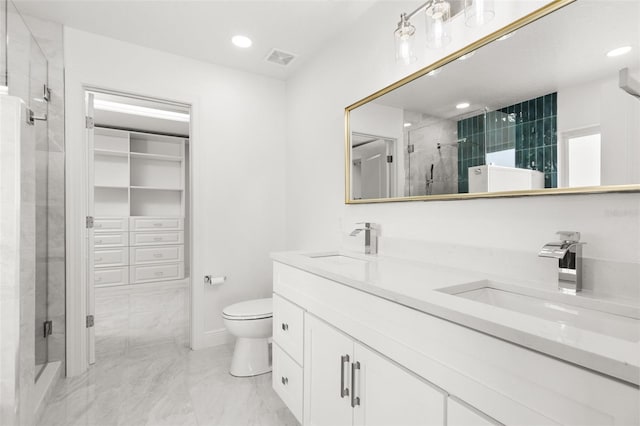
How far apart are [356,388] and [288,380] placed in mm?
632

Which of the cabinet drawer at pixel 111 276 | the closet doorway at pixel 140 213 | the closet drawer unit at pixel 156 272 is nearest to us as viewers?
the closet doorway at pixel 140 213

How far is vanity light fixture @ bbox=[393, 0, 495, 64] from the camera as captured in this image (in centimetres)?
127

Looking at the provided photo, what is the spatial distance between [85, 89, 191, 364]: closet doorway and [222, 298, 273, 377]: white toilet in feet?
4.21

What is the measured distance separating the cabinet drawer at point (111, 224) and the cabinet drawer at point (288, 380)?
383 centimetres

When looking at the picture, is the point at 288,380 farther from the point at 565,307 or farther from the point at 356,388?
the point at 565,307

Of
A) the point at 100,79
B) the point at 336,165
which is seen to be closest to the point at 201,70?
the point at 100,79

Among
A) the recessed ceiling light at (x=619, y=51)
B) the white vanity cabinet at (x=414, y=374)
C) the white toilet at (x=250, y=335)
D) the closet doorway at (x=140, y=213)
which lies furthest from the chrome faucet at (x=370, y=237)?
the closet doorway at (x=140, y=213)

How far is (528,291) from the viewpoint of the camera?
1.03 m

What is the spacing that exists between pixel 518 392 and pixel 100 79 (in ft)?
9.61

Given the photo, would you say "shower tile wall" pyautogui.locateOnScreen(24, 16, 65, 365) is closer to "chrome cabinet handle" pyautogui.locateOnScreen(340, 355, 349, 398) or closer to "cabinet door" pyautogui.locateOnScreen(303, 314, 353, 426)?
"cabinet door" pyautogui.locateOnScreen(303, 314, 353, 426)

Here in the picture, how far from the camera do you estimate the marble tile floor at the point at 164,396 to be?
1.73 meters

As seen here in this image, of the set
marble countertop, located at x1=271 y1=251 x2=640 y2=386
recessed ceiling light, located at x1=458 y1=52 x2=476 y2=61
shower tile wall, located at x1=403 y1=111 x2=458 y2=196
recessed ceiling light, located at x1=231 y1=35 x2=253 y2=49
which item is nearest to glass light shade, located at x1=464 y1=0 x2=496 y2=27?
recessed ceiling light, located at x1=458 y1=52 x2=476 y2=61

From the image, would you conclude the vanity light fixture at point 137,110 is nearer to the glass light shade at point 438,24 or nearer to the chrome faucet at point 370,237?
the chrome faucet at point 370,237

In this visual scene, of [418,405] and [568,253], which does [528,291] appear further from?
[418,405]
